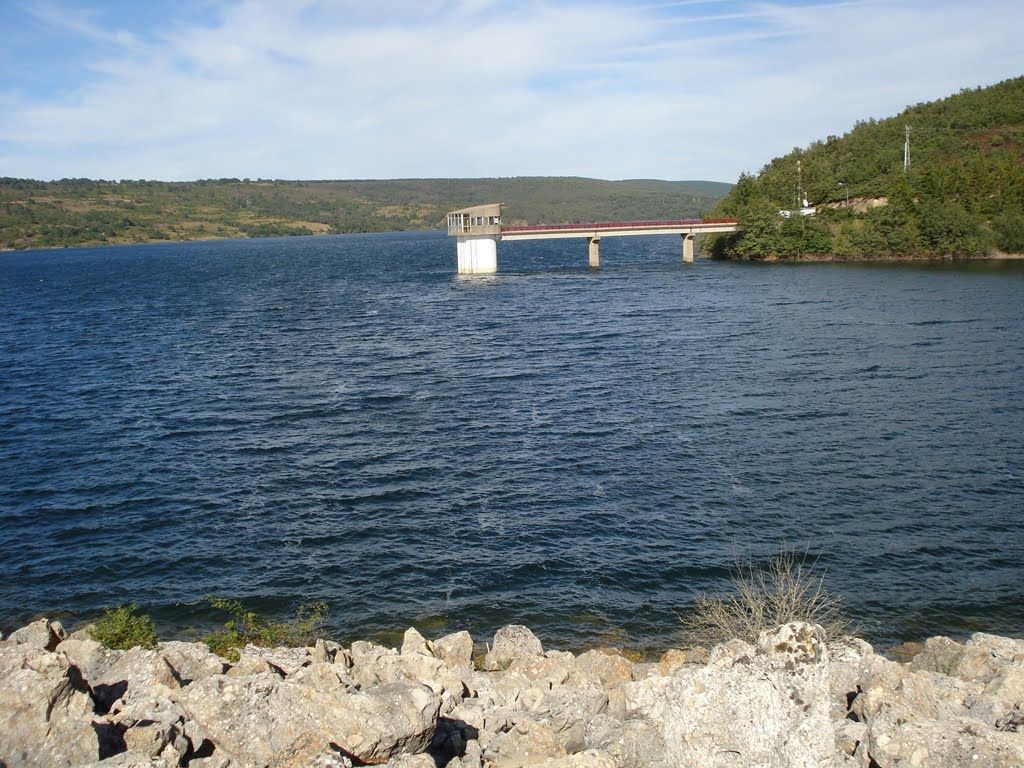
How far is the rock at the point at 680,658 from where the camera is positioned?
20053mm

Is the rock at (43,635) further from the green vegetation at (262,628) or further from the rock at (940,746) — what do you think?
the rock at (940,746)

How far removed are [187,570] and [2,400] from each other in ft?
112

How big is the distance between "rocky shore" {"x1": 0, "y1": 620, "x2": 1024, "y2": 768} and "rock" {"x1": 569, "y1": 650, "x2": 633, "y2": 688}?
3.54 feet

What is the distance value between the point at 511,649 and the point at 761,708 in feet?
38.4

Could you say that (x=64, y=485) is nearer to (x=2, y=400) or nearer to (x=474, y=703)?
(x=2, y=400)

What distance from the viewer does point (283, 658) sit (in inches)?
687

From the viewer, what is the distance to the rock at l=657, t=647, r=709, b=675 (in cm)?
2005

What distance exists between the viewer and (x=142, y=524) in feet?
108

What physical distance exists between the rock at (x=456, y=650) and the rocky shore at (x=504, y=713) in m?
1.97

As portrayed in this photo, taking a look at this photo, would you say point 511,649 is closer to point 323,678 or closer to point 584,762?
point 323,678

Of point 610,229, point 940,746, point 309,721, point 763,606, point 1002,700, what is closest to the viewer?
point 940,746

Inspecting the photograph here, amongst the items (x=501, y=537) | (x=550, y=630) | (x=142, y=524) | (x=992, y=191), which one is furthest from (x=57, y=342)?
(x=992, y=191)

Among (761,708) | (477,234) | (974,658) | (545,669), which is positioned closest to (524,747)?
(545,669)

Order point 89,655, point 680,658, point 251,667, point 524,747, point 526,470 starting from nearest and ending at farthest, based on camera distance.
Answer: point 524,747 → point 251,667 → point 89,655 → point 680,658 → point 526,470
